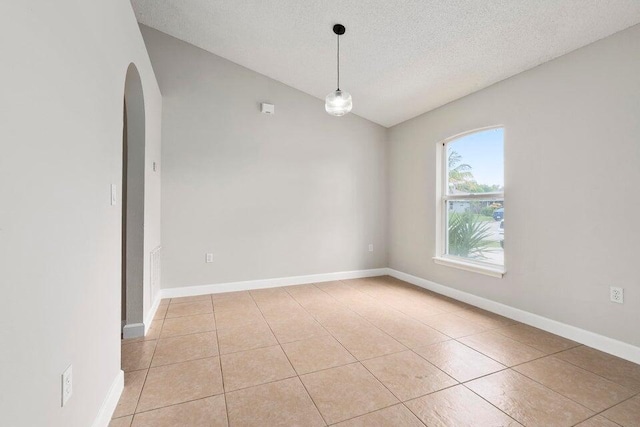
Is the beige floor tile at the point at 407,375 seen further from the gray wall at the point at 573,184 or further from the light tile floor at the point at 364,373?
the gray wall at the point at 573,184

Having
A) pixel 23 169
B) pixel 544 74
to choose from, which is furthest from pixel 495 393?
pixel 544 74

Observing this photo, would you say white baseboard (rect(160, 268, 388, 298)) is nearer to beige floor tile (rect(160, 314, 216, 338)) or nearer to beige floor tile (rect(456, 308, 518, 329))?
beige floor tile (rect(160, 314, 216, 338))

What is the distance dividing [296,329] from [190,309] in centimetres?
133

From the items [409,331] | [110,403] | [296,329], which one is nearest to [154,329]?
[110,403]

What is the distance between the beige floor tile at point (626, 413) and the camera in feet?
5.18

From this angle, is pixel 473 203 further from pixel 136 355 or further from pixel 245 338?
pixel 136 355

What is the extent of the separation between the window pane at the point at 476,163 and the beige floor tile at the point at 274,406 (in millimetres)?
2940

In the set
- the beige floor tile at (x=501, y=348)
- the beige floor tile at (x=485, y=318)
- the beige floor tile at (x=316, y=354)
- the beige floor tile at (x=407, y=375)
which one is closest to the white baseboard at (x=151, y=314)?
the beige floor tile at (x=316, y=354)

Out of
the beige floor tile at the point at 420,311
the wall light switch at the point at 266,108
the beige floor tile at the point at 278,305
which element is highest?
the wall light switch at the point at 266,108

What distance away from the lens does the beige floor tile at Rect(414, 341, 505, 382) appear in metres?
2.06

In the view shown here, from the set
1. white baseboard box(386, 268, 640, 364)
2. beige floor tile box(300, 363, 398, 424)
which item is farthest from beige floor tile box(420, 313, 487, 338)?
beige floor tile box(300, 363, 398, 424)

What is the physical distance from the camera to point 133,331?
8.50ft

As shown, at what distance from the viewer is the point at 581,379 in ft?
6.48

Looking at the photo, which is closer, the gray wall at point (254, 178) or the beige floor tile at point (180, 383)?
the beige floor tile at point (180, 383)
